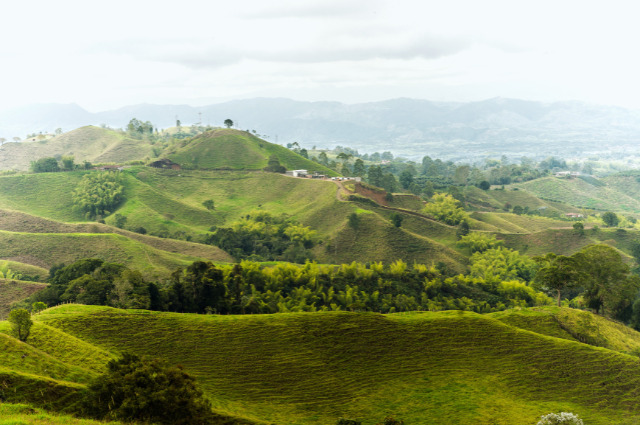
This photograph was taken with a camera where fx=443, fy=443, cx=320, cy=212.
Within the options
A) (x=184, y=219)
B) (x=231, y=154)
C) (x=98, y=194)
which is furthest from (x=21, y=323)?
(x=231, y=154)

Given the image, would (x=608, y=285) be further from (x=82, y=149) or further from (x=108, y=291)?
(x=82, y=149)

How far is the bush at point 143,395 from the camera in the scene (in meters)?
21.0

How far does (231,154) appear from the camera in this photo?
12838 cm

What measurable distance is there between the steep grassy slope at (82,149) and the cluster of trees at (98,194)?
4151cm

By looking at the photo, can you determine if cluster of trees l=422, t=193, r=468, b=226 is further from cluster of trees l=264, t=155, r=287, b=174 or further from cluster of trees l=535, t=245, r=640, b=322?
cluster of trees l=264, t=155, r=287, b=174

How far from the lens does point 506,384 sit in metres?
32.6

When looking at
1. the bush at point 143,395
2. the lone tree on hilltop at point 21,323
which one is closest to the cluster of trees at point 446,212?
the bush at point 143,395

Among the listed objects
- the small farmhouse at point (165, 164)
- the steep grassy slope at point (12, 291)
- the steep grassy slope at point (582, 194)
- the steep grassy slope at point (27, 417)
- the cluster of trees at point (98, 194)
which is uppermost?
the small farmhouse at point (165, 164)

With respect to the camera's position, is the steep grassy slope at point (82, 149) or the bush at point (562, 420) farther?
the steep grassy slope at point (82, 149)

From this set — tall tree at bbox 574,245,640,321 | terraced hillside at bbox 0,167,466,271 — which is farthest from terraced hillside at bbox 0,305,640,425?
terraced hillside at bbox 0,167,466,271

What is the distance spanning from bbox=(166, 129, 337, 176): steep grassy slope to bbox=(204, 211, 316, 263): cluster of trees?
41.5m

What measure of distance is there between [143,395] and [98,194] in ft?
285

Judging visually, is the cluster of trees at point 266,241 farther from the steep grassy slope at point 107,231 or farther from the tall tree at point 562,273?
the tall tree at point 562,273

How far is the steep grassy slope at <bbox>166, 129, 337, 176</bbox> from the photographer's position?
124062 millimetres
